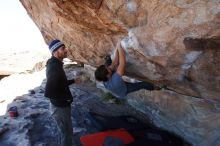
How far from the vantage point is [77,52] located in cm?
767

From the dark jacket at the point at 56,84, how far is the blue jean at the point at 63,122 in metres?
0.10

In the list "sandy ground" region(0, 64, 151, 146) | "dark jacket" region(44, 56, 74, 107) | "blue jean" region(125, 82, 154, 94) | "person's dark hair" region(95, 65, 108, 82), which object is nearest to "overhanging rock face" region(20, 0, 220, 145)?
"blue jean" region(125, 82, 154, 94)

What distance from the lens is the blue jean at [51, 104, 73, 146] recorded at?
453 cm

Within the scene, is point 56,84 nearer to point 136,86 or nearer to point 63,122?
point 63,122

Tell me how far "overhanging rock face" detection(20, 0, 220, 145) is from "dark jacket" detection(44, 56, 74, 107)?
1071 mm

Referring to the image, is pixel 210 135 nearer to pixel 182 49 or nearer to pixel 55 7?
pixel 182 49

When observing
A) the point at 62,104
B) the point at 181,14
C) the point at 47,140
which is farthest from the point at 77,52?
the point at 181,14

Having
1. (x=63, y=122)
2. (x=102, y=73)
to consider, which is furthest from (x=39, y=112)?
(x=102, y=73)

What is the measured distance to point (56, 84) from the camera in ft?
14.3

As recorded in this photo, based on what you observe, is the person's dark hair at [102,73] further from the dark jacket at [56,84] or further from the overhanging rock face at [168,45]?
the dark jacket at [56,84]

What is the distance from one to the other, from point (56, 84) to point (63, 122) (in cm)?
67

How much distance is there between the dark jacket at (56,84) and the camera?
4312 mm

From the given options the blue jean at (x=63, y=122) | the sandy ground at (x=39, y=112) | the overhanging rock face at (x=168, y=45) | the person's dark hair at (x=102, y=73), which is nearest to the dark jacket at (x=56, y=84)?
the blue jean at (x=63, y=122)

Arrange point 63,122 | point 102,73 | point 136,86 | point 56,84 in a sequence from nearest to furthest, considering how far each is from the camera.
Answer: point 56,84
point 63,122
point 102,73
point 136,86
